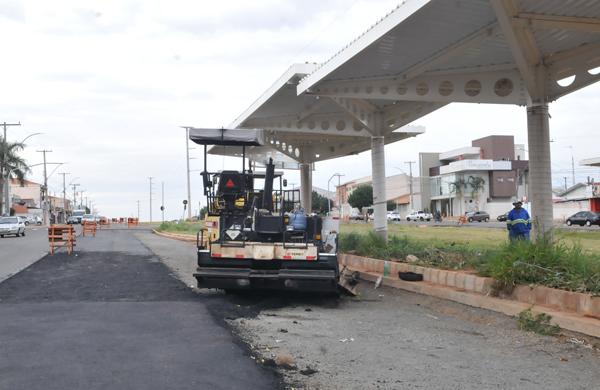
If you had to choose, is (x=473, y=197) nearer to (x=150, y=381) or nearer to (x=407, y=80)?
(x=407, y=80)

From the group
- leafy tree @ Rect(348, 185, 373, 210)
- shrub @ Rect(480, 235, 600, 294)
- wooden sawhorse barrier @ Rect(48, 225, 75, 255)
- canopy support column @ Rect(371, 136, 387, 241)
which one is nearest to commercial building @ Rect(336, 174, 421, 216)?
leafy tree @ Rect(348, 185, 373, 210)

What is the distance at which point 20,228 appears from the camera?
138 ft

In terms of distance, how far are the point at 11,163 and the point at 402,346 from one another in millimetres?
73870

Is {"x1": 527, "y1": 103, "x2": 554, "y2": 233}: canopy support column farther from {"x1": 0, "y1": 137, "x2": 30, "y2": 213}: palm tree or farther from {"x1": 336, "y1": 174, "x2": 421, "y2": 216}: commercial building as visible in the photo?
{"x1": 336, "y1": 174, "x2": 421, "y2": 216}: commercial building

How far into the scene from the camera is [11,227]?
134 feet

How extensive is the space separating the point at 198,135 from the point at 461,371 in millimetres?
7420

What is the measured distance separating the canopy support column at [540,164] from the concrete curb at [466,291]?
2.86m

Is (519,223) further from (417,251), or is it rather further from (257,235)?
(257,235)

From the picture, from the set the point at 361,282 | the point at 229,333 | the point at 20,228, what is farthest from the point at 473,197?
the point at 229,333

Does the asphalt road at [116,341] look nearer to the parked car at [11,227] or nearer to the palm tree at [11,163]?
the parked car at [11,227]

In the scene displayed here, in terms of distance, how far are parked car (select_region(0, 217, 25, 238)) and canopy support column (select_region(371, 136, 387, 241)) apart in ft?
96.3

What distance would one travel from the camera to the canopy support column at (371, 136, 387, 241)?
19.6m

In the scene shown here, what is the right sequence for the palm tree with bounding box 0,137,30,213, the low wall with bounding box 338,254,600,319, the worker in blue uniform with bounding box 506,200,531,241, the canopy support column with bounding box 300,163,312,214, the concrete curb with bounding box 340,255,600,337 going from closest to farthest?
the concrete curb with bounding box 340,255,600,337 < the low wall with bounding box 338,254,600,319 < the worker in blue uniform with bounding box 506,200,531,241 < the canopy support column with bounding box 300,163,312,214 < the palm tree with bounding box 0,137,30,213

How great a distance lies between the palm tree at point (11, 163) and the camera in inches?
2840
